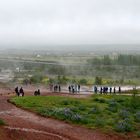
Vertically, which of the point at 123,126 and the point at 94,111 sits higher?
the point at 94,111

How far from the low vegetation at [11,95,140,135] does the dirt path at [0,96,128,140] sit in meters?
1.25

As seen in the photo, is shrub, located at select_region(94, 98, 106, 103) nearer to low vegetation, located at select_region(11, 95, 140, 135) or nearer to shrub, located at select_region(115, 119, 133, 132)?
low vegetation, located at select_region(11, 95, 140, 135)

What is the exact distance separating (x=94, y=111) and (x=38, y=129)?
29.4ft

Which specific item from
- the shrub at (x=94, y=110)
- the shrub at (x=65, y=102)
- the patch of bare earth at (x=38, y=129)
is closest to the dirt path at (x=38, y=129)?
the patch of bare earth at (x=38, y=129)

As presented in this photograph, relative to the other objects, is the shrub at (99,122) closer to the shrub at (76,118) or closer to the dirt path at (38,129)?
the shrub at (76,118)

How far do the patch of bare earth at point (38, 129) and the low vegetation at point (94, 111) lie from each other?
46.7 inches

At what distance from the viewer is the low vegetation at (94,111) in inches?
1284

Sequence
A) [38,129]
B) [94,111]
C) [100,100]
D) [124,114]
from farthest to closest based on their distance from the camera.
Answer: [100,100]
[94,111]
[124,114]
[38,129]

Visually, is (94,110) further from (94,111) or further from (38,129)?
(38,129)

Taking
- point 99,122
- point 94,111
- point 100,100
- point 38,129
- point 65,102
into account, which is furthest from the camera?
point 100,100

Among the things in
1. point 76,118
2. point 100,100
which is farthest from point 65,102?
point 76,118

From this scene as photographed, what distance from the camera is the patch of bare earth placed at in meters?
25.6

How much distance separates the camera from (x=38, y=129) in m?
28.6

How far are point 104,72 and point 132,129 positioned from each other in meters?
61.8
